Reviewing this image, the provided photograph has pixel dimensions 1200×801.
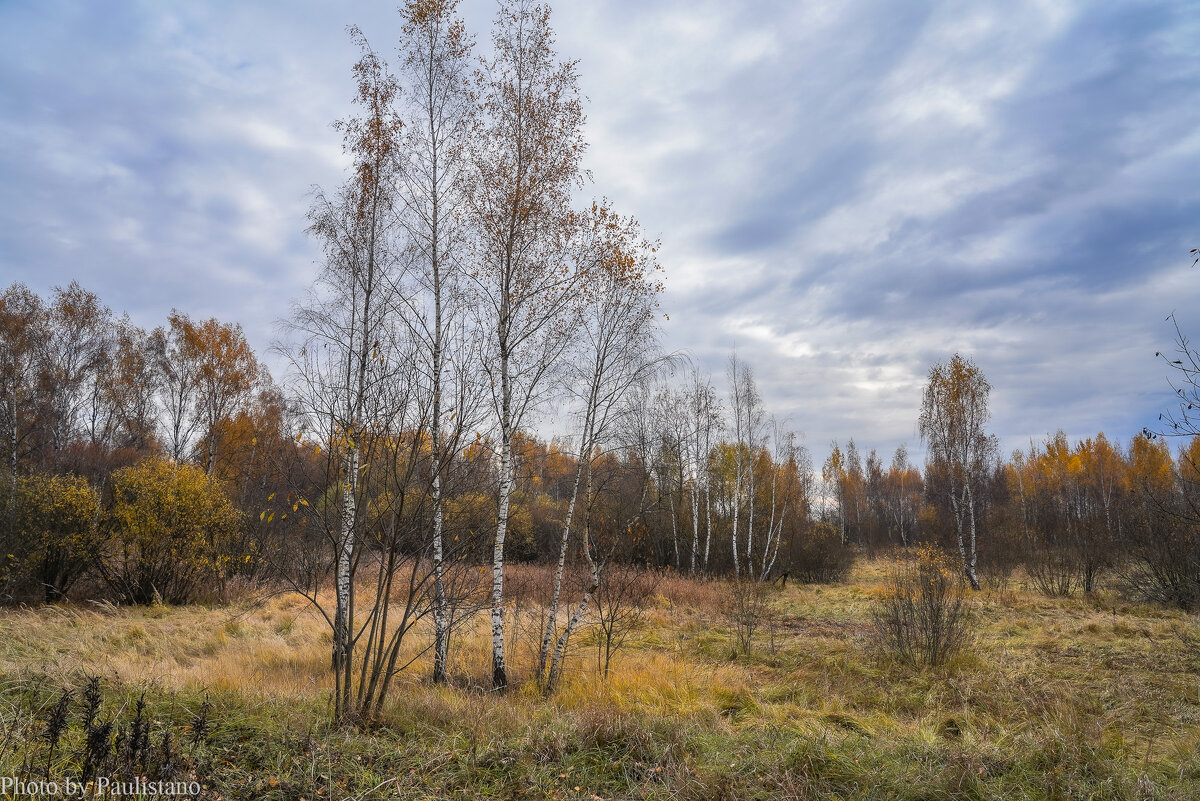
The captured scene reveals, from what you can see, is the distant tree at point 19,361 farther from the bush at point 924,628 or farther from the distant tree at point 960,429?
the distant tree at point 960,429

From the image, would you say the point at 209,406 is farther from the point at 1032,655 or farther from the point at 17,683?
the point at 1032,655

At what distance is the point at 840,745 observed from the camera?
15.2ft

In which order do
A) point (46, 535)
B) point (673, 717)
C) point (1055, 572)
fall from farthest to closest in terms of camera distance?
point (1055, 572) < point (46, 535) < point (673, 717)

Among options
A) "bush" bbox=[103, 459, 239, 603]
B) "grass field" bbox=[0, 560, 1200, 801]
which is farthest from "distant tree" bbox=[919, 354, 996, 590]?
"bush" bbox=[103, 459, 239, 603]

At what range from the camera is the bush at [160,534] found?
1259 cm

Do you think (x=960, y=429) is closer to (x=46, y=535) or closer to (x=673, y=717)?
(x=673, y=717)

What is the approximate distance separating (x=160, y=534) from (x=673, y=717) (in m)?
13.1

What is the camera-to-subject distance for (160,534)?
12.9 m

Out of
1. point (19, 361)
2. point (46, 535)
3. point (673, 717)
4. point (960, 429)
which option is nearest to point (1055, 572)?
point (960, 429)

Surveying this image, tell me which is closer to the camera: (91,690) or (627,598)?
(91,690)

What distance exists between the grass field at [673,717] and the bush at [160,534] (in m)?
2.46

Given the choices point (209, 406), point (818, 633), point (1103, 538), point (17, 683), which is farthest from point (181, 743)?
point (209, 406)

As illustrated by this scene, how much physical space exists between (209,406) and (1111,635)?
28154mm

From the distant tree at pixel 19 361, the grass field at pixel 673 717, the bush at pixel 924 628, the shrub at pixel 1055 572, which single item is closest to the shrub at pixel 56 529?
the grass field at pixel 673 717
